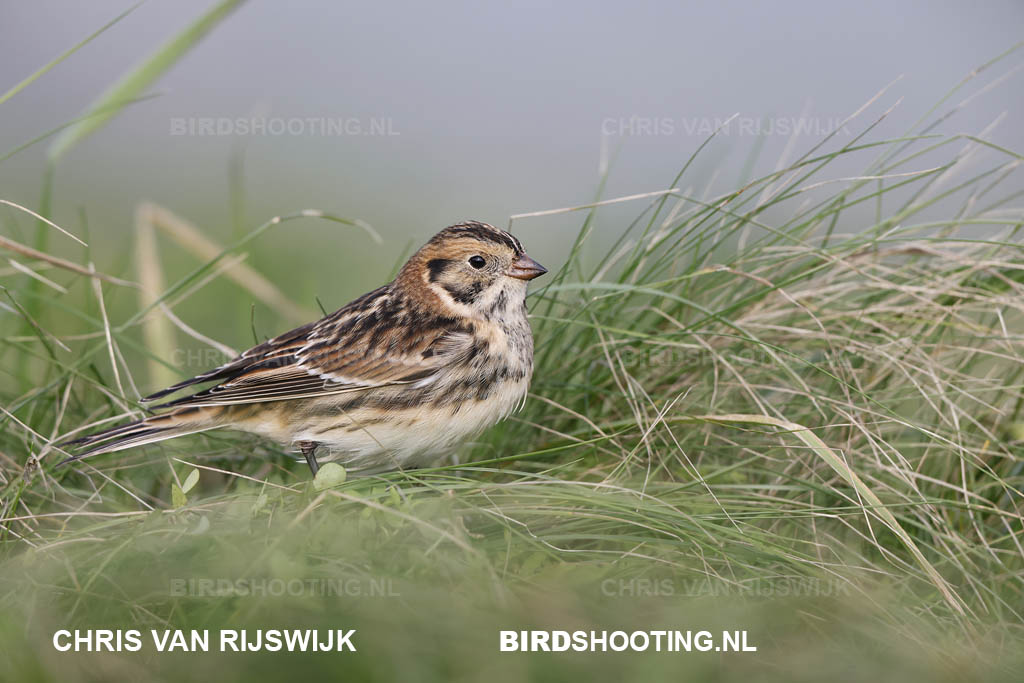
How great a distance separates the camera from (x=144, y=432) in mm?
4332

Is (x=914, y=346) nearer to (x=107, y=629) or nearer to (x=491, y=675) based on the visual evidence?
(x=491, y=675)

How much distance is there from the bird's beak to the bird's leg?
1300 millimetres

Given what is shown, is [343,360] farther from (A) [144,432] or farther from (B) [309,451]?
(A) [144,432]

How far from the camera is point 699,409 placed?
4766mm

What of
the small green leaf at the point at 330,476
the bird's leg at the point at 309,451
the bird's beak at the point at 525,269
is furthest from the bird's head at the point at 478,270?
the small green leaf at the point at 330,476

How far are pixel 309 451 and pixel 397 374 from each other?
0.63 metres

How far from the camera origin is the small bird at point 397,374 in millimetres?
4285

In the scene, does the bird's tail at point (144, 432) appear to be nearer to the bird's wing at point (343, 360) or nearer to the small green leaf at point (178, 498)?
the bird's wing at point (343, 360)

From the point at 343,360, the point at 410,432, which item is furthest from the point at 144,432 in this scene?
the point at 410,432

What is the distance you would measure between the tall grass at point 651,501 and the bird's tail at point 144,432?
12cm

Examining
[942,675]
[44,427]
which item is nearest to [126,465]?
[44,427]

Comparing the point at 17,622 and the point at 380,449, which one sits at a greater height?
the point at 380,449

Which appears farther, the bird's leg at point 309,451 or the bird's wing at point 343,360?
the bird's leg at point 309,451

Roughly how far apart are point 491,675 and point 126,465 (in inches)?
121
